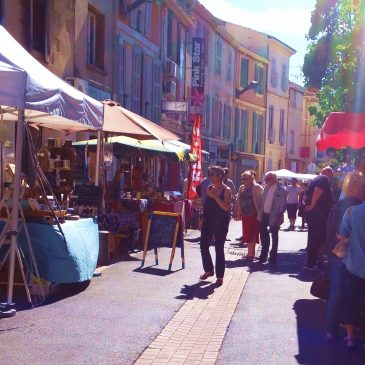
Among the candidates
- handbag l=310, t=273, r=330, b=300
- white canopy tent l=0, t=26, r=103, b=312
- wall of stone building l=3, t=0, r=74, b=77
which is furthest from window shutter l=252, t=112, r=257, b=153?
handbag l=310, t=273, r=330, b=300

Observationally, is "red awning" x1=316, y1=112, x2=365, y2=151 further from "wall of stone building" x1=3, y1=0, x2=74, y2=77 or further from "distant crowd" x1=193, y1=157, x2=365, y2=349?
"wall of stone building" x1=3, y1=0, x2=74, y2=77

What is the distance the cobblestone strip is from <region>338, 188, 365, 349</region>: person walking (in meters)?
1.16

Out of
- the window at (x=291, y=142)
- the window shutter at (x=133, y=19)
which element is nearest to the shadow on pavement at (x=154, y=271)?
the window shutter at (x=133, y=19)

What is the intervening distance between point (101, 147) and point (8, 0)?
3.86 m

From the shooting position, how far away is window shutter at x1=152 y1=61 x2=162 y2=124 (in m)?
25.0

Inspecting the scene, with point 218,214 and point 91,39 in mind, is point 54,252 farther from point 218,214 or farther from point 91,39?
point 91,39

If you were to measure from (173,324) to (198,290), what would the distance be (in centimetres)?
208

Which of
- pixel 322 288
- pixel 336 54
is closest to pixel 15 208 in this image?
pixel 322 288

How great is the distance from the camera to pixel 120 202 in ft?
42.5

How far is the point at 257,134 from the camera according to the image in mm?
45781

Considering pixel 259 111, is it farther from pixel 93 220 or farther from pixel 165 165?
pixel 93 220

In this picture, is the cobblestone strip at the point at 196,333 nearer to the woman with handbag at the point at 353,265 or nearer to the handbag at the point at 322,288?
the handbag at the point at 322,288

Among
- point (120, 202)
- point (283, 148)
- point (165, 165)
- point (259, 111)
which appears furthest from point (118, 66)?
point (283, 148)

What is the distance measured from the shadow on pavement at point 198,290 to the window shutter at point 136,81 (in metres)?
13.6
